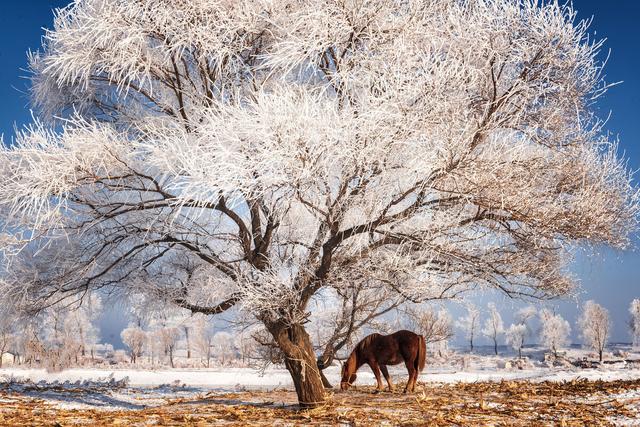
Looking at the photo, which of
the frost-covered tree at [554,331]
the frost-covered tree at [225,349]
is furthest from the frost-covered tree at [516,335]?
the frost-covered tree at [225,349]

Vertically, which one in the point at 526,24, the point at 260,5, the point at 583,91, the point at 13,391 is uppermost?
the point at 260,5

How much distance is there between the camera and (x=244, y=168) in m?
5.41

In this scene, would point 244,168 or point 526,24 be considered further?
point 526,24

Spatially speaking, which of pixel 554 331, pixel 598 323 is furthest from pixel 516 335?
pixel 598 323

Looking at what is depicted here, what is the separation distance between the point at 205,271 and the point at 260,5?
4.57 metres

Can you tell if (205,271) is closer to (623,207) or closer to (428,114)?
(428,114)

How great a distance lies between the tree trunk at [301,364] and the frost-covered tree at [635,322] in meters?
57.4

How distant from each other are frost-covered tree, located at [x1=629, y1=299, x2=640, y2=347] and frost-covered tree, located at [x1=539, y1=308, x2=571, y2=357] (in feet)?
25.3

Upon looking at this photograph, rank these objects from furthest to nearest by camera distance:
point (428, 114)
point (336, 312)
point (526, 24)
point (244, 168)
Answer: point (336, 312) < point (526, 24) < point (428, 114) < point (244, 168)

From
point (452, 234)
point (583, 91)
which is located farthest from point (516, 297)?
point (583, 91)

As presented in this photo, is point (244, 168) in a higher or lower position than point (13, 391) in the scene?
higher

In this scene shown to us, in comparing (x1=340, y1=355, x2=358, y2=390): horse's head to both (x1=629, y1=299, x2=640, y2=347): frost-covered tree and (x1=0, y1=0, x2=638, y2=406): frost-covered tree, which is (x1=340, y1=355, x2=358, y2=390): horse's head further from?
(x1=629, y1=299, x2=640, y2=347): frost-covered tree

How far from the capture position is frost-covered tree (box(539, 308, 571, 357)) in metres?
61.4

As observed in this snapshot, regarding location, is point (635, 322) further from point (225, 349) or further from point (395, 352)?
point (395, 352)
